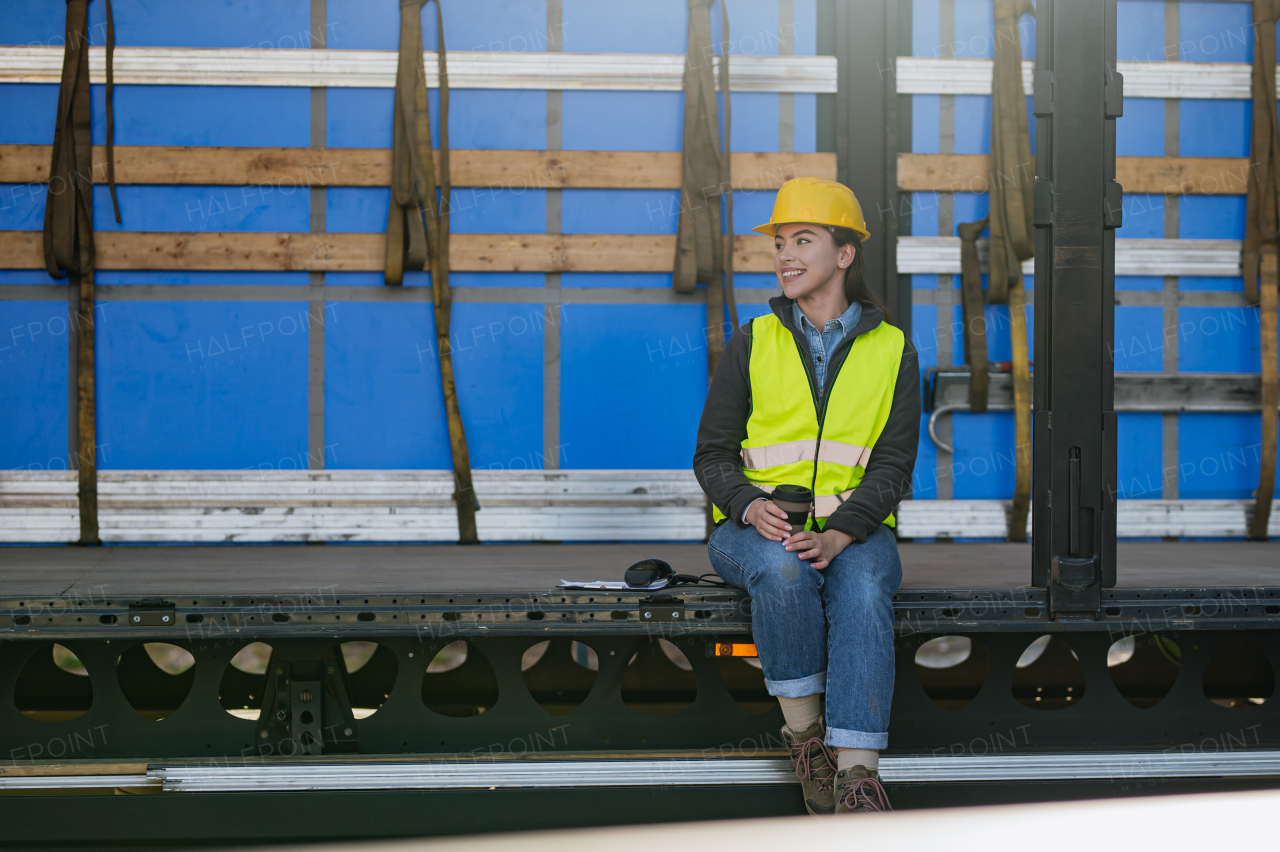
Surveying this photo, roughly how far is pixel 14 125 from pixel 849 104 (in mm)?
3808

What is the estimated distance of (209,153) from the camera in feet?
12.8

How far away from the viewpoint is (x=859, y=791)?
6.74ft

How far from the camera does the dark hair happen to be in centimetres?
248

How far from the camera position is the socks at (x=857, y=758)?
2.10 metres

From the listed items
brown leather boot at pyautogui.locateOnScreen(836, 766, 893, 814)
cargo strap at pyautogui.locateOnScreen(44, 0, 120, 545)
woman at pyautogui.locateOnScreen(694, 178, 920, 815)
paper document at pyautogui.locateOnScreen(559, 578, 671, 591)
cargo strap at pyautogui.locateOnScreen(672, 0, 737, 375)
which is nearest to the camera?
brown leather boot at pyautogui.locateOnScreen(836, 766, 893, 814)

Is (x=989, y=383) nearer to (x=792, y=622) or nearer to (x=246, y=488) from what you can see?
A: (x=792, y=622)

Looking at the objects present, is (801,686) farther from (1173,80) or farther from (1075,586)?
(1173,80)

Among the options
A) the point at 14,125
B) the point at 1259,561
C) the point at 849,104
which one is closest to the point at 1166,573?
the point at 1259,561

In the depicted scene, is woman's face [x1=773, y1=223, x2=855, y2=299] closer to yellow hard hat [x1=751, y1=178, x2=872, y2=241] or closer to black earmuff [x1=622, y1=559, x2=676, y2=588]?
yellow hard hat [x1=751, y1=178, x2=872, y2=241]

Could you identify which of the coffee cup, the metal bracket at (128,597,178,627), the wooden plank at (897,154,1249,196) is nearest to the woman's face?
the coffee cup

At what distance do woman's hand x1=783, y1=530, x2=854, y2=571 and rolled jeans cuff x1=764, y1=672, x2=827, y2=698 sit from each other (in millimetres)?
284

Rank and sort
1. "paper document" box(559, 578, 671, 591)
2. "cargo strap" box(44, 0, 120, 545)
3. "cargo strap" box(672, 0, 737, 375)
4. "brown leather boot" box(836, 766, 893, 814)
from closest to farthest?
"brown leather boot" box(836, 766, 893, 814) → "paper document" box(559, 578, 671, 591) → "cargo strap" box(44, 0, 120, 545) → "cargo strap" box(672, 0, 737, 375)

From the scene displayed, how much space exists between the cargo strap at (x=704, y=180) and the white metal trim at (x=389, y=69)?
10 centimetres

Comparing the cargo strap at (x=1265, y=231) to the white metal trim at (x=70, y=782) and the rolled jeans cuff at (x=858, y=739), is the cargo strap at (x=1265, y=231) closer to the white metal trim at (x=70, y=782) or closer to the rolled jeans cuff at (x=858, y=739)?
the rolled jeans cuff at (x=858, y=739)
